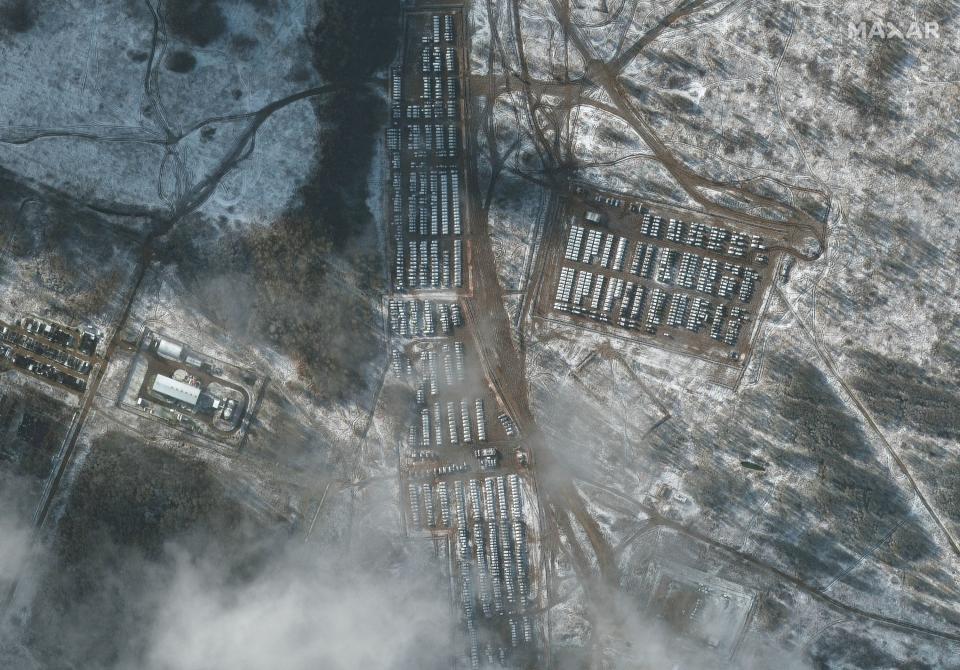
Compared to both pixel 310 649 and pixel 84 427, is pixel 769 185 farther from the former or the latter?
pixel 84 427

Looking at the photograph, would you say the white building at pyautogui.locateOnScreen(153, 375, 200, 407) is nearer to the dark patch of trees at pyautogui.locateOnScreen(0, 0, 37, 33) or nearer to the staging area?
the staging area

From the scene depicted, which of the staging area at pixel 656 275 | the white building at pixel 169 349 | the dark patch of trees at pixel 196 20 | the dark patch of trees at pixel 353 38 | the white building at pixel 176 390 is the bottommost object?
the white building at pixel 176 390

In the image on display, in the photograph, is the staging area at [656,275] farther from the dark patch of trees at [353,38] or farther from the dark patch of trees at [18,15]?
the dark patch of trees at [18,15]

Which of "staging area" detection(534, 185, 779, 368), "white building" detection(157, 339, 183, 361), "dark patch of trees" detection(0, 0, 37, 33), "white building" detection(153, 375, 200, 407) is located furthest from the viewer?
"dark patch of trees" detection(0, 0, 37, 33)

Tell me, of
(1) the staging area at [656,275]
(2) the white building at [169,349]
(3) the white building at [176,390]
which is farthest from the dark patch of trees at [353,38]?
(3) the white building at [176,390]

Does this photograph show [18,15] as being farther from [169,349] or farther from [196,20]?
[169,349]

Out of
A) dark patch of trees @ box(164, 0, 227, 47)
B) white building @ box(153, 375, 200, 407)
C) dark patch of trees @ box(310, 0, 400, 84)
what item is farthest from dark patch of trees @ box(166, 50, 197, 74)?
white building @ box(153, 375, 200, 407)

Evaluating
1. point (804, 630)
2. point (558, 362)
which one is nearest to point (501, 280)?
point (558, 362)

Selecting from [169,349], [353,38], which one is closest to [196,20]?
[353,38]
